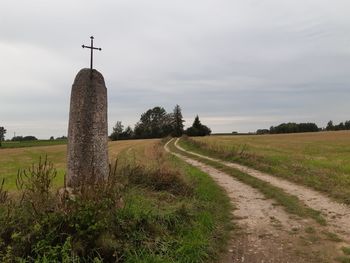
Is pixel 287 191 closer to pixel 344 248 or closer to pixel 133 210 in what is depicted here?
pixel 344 248

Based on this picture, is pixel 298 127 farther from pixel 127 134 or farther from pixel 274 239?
pixel 274 239

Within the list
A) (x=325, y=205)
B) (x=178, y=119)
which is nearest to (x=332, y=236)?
(x=325, y=205)

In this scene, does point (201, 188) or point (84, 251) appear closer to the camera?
point (84, 251)

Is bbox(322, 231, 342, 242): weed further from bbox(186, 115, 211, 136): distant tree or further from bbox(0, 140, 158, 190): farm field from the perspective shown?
bbox(186, 115, 211, 136): distant tree

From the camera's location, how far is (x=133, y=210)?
6516 millimetres

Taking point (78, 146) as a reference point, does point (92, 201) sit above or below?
below

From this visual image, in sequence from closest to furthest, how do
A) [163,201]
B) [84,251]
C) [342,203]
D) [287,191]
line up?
1. [84,251]
2. [163,201]
3. [342,203]
4. [287,191]

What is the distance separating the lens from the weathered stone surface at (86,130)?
7133 mm

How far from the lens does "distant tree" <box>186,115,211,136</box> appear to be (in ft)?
367

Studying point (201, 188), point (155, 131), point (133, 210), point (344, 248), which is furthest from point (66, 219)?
point (155, 131)

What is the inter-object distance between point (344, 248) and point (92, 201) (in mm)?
4063

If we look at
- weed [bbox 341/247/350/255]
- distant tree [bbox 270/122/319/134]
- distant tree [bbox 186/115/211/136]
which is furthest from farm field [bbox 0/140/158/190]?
distant tree [bbox 270/122/319/134]

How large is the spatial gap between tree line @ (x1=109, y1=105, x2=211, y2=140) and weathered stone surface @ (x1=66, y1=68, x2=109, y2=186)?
342ft

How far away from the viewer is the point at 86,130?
23.4 feet
